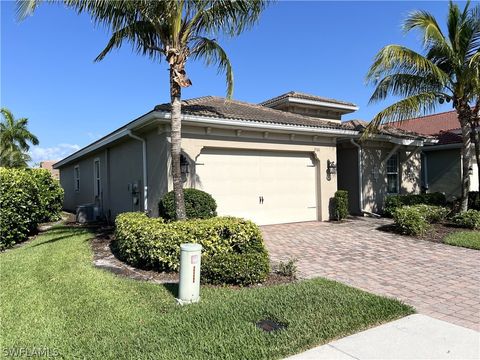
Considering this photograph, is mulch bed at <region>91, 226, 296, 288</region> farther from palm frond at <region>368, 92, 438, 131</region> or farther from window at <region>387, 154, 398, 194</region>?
window at <region>387, 154, 398, 194</region>

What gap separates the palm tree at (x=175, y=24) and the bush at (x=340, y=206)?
24.6ft

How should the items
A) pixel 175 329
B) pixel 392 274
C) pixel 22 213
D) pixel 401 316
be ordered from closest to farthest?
pixel 175 329, pixel 401 316, pixel 392 274, pixel 22 213

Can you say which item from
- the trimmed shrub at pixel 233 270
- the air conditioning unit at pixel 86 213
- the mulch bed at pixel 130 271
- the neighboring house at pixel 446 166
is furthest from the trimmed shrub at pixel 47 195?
the neighboring house at pixel 446 166

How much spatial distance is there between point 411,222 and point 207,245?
6.60 meters

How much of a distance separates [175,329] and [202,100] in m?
11.0

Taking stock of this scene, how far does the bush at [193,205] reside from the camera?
885cm

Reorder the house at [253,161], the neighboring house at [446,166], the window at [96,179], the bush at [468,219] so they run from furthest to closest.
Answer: the neighboring house at [446,166] → the window at [96,179] → the bush at [468,219] → the house at [253,161]

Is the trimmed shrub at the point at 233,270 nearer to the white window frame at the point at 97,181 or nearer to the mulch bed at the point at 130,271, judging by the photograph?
the mulch bed at the point at 130,271

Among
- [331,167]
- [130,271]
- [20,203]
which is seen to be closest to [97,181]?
[20,203]

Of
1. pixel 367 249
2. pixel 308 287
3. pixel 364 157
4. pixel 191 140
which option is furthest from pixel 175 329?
pixel 364 157

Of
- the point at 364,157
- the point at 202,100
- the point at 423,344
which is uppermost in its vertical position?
the point at 202,100

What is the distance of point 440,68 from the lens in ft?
40.7

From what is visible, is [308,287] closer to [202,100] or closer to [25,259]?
[25,259]

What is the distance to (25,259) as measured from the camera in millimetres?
7863
